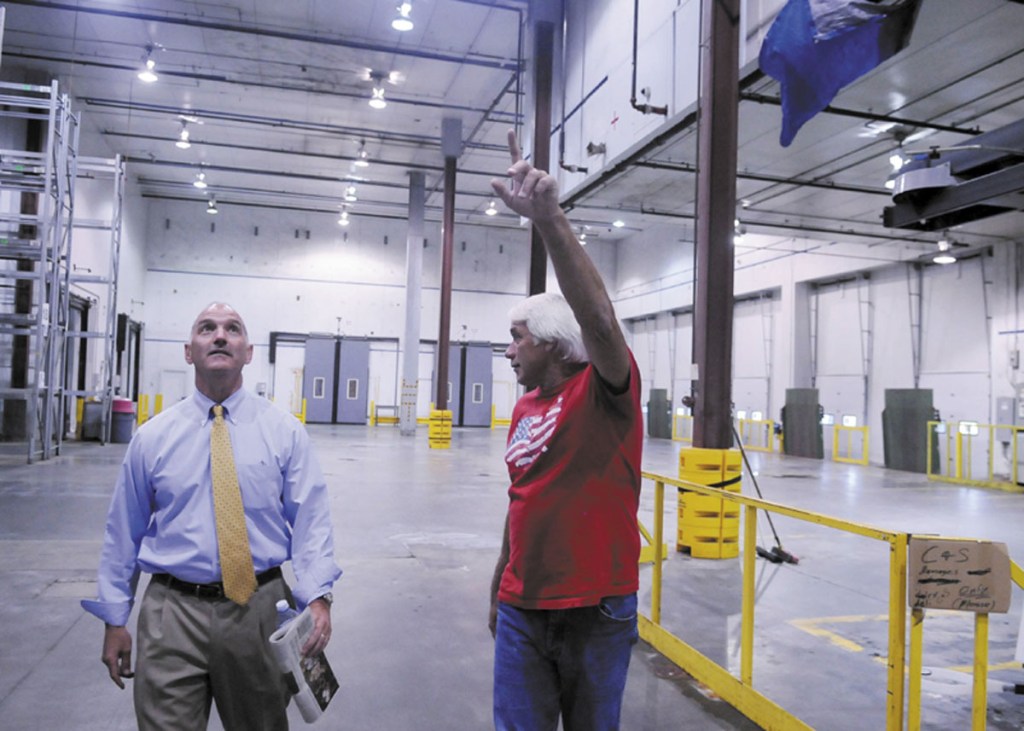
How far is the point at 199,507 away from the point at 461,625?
3357 millimetres

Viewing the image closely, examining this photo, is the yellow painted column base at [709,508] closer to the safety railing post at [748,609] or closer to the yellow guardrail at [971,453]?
the safety railing post at [748,609]

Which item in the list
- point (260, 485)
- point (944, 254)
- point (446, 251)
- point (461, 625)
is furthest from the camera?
point (446, 251)

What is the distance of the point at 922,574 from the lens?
111 inches

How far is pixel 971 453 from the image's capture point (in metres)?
17.0

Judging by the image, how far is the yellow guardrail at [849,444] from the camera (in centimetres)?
2031

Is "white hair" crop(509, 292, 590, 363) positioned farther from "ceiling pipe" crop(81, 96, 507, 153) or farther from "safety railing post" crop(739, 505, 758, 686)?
"ceiling pipe" crop(81, 96, 507, 153)

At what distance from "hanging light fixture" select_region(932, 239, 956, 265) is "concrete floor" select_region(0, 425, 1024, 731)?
7.21 meters

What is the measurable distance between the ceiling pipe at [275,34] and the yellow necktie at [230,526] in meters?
17.1

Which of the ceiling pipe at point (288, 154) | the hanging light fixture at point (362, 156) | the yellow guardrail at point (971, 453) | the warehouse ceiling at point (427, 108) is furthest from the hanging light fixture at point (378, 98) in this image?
the yellow guardrail at point (971, 453)

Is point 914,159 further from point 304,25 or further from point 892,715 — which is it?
point 304,25

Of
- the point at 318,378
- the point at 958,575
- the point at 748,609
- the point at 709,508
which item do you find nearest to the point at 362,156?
the point at 318,378

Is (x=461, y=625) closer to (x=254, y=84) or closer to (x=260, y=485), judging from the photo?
(x=260, y=485)

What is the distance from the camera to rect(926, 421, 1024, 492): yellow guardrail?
15648mm

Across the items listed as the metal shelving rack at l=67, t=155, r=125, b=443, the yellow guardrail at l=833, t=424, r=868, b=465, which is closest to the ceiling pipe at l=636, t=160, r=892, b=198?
the yellow guardrail at l=833, t=424, r=868, b=465
